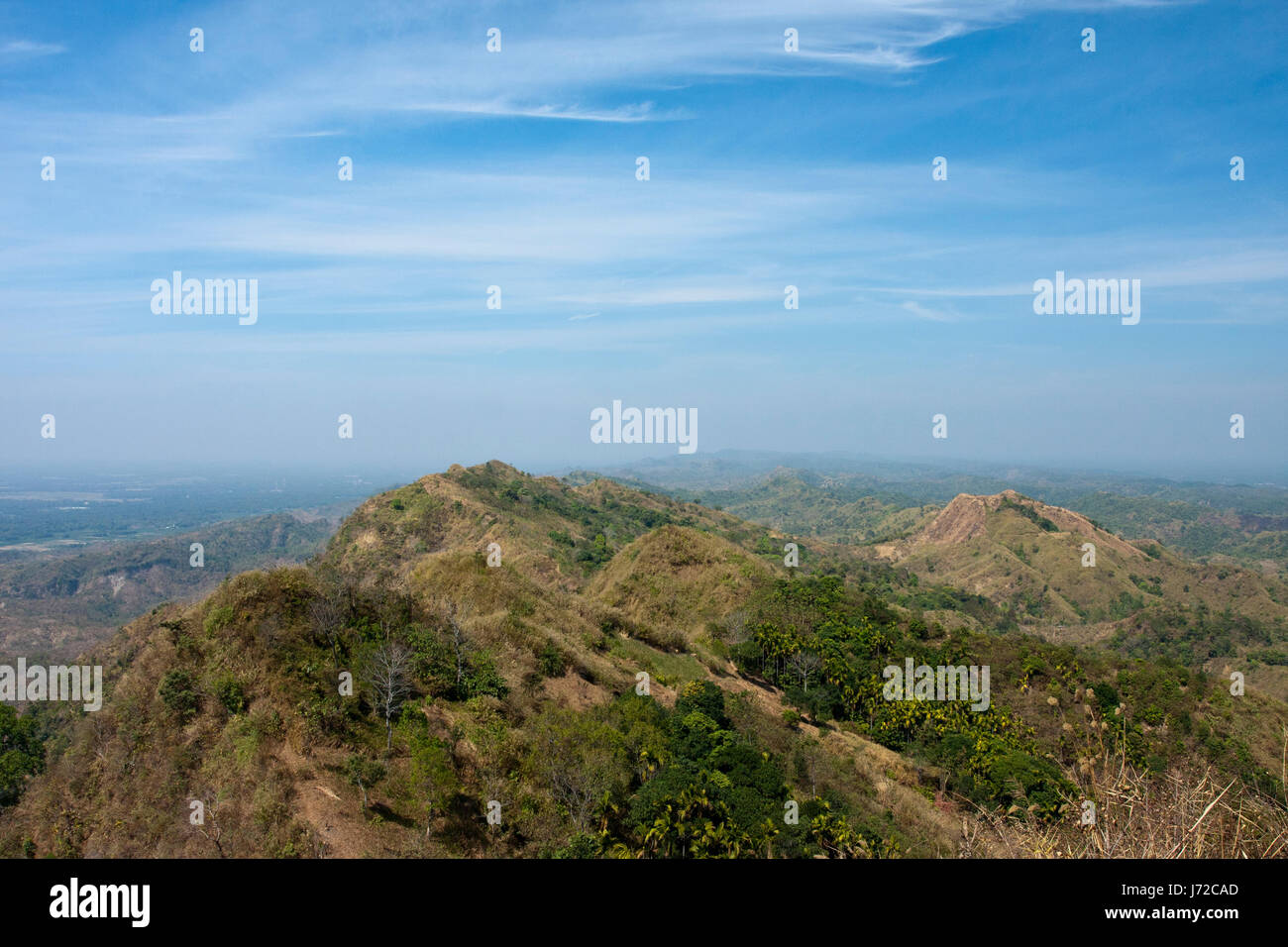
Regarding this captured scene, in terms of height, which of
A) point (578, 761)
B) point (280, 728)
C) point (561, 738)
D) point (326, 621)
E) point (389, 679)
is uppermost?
point (326, 621)

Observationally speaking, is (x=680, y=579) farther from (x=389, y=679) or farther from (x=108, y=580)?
(x=108, y=580)

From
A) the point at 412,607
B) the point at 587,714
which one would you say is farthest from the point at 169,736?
the point at 587,714

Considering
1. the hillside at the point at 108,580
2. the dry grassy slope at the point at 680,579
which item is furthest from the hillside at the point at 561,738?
the hillside at the point at 108,580

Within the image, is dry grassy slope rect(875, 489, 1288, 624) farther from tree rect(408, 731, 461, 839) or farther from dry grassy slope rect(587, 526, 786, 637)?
tree rect(408, 731, 461, 839)

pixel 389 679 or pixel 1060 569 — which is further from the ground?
pixel 389 679

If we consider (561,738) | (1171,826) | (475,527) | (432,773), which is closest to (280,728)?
(432,773)

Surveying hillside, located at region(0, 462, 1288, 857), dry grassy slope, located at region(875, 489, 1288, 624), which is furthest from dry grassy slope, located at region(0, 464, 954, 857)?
dry grassy slope, located at region(875, 489, 1288, 624)
